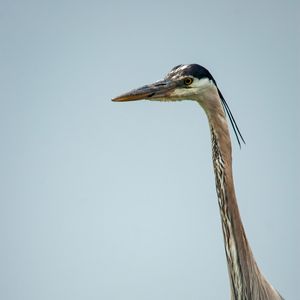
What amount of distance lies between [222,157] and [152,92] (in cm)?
37

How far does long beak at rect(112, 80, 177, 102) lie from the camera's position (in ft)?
7.64

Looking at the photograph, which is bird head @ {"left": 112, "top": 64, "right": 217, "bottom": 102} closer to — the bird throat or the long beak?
the long beak

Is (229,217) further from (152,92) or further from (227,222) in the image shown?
(152,92)

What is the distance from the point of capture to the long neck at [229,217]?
2234mm

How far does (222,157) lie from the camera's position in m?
2.26

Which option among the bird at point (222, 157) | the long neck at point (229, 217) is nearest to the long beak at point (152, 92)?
the bird at point (222, 157)

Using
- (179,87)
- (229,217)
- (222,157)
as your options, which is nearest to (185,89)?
(179,87)

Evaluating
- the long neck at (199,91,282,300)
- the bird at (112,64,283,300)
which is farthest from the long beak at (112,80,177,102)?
the long neck at (199,91,282,300)

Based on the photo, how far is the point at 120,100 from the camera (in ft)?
7.66

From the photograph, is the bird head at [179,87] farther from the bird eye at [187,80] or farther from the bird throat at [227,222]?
the bird throat at [227,222]

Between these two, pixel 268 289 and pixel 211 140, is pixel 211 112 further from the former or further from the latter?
pixel 268 289

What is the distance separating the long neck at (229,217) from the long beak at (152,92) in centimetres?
17

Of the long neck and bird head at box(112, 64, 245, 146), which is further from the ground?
bird head at box(112, 64, 245, 146)

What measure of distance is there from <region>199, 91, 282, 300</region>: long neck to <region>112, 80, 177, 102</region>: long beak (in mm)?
166
